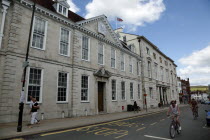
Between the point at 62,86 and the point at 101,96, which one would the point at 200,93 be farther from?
the point at 62,86

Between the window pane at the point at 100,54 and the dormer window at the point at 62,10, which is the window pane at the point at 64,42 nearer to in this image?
the dormer window at the point at 62,10

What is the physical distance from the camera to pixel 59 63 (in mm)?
14008

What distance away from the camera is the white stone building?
10.8 meters

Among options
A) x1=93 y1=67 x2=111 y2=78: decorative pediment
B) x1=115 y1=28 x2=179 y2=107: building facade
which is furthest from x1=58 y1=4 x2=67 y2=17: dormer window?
x1=115 y1=28 x2=179 y2=107: building facade

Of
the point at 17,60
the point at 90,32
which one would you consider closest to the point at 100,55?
the point at 90,32

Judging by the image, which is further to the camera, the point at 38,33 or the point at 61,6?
the point at 61,6

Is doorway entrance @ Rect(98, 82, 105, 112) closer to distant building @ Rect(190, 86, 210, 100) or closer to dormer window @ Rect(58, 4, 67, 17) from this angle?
dormer window @ Rect(58, 4, 67, 17)

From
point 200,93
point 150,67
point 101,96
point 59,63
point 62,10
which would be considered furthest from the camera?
point 200,93

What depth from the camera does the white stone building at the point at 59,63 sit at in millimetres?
10828

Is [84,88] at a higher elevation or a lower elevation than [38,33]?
lower

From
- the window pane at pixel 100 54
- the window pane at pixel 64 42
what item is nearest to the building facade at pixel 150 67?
the window pane at pixel 100 54

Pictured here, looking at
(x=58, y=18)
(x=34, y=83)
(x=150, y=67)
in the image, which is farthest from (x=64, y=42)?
(x=150, y=67)

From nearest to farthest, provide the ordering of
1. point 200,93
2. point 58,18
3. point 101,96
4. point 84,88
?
1. point 58,18
2. point 84,88
3. point 101,96
4. point 200,93

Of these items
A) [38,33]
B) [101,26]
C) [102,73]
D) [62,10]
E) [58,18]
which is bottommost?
[102,73]
